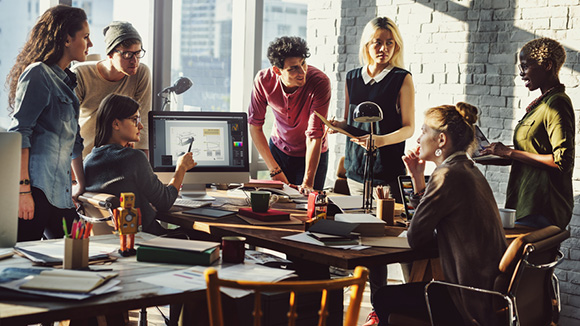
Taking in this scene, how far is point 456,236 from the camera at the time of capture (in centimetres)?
224

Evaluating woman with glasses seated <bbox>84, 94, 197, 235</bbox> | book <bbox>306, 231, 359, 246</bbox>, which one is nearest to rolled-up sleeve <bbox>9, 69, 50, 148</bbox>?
woman with glasses seated <bbox>84, 94, 197, 235</bbox>

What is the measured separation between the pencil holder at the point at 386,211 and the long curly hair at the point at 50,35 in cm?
155

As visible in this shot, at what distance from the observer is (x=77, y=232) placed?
187 cm

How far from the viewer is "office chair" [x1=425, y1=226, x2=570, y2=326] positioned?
209 cm

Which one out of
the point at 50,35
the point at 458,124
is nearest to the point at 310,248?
the point at 458,124

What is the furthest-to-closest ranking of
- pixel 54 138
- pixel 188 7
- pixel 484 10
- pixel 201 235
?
pixel 188 7, pixel 484 10, pixel 201 235, pixel 54 138

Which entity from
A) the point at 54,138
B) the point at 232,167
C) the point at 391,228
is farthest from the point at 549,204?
the point at 54,138

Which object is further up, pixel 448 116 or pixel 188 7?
pixel 188 7

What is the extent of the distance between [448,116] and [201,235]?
53.7 inches

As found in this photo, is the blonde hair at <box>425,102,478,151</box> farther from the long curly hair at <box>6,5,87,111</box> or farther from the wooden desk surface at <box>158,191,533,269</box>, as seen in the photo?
the long curly hair at <box>6,5,87,111</box>

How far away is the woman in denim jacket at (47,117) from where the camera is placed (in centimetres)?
262

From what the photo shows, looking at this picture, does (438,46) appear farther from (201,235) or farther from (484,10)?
(201,235)

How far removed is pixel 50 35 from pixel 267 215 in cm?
122

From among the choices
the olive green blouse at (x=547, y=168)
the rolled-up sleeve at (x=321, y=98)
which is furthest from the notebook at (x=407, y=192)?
the rolled-up sleeve at (x=321, y=98)
